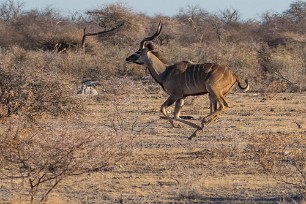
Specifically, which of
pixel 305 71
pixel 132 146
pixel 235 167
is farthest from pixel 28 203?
pixel 305 71

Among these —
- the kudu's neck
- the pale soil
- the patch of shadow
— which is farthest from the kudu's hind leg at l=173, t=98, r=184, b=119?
the patch of shadow

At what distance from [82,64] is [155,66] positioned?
1007 cm

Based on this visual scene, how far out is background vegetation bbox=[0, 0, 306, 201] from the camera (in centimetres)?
700

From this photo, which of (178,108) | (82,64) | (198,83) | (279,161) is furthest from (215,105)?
(82,64)

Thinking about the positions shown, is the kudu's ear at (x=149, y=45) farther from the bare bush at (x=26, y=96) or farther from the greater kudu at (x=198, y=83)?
the bare bush at (x=26, y=96)

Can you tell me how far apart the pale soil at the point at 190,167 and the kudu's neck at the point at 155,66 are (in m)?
0.72

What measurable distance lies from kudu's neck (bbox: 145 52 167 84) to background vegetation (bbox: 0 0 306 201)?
45.8 inches

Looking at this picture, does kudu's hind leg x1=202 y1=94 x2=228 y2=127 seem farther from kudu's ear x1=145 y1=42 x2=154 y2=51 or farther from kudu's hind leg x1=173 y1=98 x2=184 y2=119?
kudu's ear x1=145 y1=42 x2=154 y2=51

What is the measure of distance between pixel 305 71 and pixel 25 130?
15.5 m

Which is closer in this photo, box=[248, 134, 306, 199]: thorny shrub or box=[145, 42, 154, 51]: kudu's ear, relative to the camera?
box=[248, 134, 306, 199]: thorny shrub

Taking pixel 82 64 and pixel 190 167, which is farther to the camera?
pixel 82 64

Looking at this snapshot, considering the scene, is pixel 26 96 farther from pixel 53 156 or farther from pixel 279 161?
pixel 53 156

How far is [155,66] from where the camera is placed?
12.7 meters

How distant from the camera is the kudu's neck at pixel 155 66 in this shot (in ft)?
41.4
